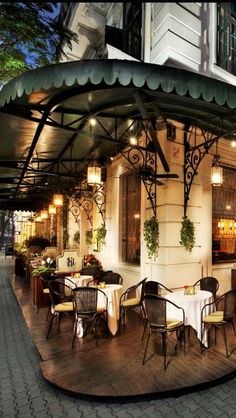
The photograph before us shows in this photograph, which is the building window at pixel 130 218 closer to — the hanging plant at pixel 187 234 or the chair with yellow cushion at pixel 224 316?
the hanging plant at pixel 187 234

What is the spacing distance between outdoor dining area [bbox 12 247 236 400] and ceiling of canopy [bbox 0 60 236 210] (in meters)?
2.83

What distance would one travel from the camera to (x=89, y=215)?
35.4 feet

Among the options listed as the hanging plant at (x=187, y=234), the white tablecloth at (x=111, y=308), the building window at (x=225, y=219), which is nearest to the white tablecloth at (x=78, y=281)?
the white tablecloth at (x=111, y=308)

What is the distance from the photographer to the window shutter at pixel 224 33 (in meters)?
6.52

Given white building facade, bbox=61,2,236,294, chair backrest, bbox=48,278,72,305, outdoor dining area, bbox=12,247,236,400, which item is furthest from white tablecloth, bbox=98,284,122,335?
white building facade, bbox=61,2,236,294

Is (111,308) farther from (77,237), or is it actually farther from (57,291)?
(77,237)

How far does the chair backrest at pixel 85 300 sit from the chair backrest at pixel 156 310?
3.26 feet

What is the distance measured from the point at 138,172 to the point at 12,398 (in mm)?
4204

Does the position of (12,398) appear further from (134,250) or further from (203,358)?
(134,250)

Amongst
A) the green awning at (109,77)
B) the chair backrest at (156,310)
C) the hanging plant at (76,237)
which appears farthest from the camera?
the hanging plant at (76,237)

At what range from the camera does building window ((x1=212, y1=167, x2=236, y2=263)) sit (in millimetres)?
7332

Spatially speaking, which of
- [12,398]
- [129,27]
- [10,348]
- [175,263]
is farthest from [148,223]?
[129,27]

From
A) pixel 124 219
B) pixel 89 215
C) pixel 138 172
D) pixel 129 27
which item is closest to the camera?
pixel 138 172

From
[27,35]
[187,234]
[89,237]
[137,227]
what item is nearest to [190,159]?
[187,234]
